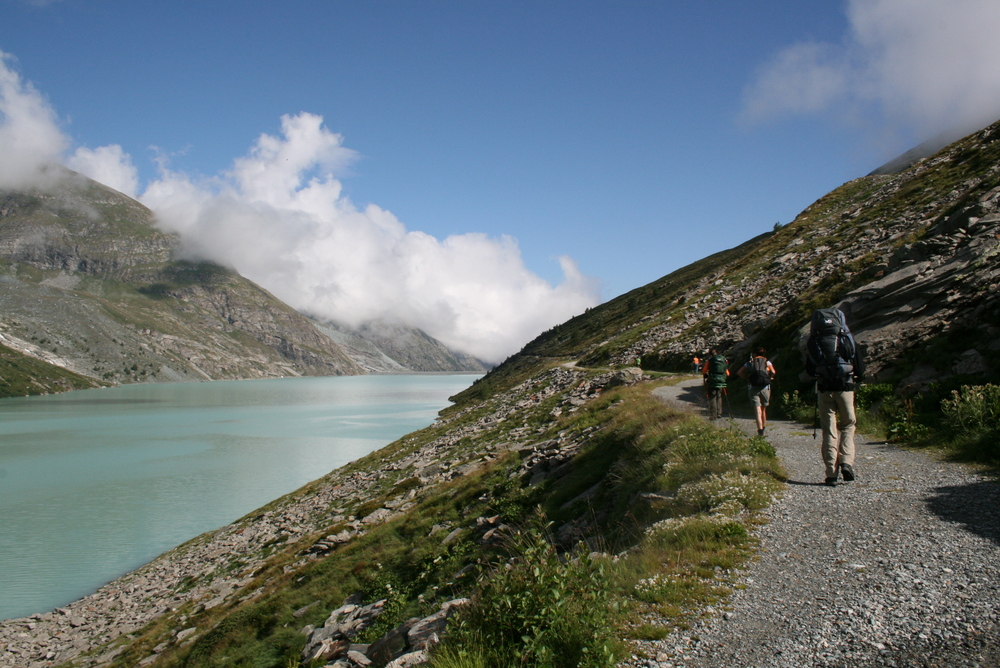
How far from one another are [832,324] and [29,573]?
46.1m

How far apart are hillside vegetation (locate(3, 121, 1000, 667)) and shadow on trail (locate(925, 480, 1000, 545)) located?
2.39 metres

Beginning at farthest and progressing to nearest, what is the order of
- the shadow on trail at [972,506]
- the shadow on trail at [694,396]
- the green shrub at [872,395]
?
the shadow on trail at [694,396], the green shrub at [872,395], the shadow on trail at [972,506]

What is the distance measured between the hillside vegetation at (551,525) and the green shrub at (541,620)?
24 millimetres

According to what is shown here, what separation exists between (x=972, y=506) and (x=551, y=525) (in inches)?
341

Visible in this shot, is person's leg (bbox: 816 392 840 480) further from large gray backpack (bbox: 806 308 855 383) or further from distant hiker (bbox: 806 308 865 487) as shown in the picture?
large gray backpack (bbox: 806 308 855 383)

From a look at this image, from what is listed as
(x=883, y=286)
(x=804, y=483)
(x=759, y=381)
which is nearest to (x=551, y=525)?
(x=804, y=483)

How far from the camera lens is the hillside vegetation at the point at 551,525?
647 centimetres

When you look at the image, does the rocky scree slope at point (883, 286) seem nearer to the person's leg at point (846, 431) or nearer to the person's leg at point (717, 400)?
the person's leg at point (717, 400)

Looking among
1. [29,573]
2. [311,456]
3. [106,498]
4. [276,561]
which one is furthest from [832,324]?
[311,456]

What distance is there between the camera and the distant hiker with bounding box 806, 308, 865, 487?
33.4 ft

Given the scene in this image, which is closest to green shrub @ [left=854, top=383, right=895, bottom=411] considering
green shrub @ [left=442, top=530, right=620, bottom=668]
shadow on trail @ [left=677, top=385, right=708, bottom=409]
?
shadow on trail @ [left=677, top=385, right=708, bottom=409]

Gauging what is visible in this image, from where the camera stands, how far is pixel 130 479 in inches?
2288

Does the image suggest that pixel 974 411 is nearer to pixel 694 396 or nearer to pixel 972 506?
pixel 972 506

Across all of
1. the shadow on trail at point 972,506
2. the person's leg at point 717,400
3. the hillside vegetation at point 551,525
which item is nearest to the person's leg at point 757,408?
the hillside vegetation at point 551,525
